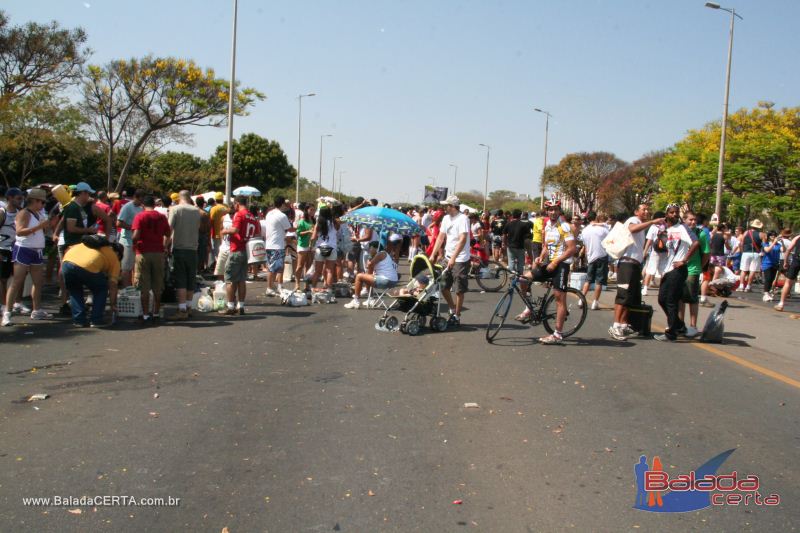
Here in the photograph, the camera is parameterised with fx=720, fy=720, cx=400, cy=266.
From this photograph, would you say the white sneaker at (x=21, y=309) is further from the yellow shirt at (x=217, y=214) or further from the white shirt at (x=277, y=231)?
the yellow shirt at (x=217, y=214)

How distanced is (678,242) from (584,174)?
7428 centimetres

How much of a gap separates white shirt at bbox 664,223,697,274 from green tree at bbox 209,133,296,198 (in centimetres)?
6733

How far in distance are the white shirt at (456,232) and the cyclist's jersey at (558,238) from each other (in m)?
1.24

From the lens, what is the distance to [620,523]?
13.6 ft

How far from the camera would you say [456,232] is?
10.7 m

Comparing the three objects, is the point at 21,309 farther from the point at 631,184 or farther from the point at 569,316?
the point at 631,184

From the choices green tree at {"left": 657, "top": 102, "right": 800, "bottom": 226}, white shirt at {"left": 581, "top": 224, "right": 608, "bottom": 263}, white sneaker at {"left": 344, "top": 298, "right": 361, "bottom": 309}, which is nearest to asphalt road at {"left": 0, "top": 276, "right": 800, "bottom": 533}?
white sneaker at {"left": 344, "top": 298, "right": 361, "bottom": 309}

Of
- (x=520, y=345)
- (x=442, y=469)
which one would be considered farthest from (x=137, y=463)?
(x=520, y=345)

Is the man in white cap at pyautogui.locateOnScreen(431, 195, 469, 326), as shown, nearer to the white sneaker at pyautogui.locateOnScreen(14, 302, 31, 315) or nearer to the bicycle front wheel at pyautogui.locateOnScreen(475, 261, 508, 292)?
the bicycle front wheel at pyautogui.locateOnScreen(475, 261, 508, 292)

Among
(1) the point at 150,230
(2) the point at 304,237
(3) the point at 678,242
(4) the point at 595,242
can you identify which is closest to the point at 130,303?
(1) the point at 150,230

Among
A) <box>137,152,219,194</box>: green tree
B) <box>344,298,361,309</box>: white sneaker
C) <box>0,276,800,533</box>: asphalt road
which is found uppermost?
<box>137,152,219,194</box>: green tree

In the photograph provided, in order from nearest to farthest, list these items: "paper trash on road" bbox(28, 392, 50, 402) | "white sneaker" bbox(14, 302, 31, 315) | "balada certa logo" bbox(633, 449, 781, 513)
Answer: "balada certa logo" bbox(633, 449, 781, 513) → "paper trash on road" bbox(28, 392, 50, 402) → "white sneaker" bbox(14, 302, 31, 315)

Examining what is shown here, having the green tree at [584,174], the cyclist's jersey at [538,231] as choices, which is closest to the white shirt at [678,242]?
the cyclist's jersey at [538,231]

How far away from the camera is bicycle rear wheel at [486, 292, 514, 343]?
31.9ft
